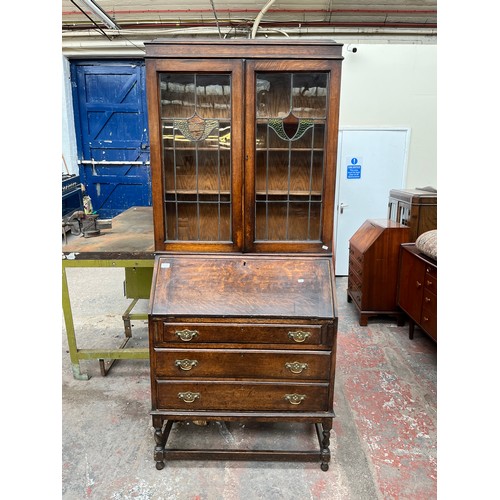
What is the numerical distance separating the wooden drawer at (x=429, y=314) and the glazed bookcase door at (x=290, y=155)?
1.30 meters

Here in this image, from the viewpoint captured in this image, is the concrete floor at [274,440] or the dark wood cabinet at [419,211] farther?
the dark wood cabinet at [419,211]

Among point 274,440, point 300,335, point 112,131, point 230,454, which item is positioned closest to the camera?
point 300,335

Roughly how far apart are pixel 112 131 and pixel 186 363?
502 cm

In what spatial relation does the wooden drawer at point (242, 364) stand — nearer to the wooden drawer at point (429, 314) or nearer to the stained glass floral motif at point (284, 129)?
the stained glass floral motif at point (284, 129)

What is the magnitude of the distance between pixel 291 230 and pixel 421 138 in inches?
125

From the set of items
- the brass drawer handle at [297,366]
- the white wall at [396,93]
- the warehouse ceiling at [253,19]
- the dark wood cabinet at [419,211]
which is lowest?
the brass drawer handle at [297,366]

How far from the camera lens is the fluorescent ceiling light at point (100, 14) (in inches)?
153

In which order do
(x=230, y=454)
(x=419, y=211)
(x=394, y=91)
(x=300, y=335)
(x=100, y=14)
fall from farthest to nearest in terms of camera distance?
(x=394, y=91)
(x=100, y=14)
(x=419, y=211)
(x=230, y=454)
(x=300, y=335)

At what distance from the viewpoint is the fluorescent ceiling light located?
153 inches

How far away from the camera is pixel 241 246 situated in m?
2.09

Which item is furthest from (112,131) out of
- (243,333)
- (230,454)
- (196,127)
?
(230,454)

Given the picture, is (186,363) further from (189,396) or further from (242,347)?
(242,347)

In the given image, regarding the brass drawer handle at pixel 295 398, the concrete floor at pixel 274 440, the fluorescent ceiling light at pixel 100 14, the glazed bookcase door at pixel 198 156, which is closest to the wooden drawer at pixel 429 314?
the concrete floor at pixel 274 440

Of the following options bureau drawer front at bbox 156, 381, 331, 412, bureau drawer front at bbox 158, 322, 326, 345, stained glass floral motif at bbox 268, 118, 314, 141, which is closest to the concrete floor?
bureau drawer front at bbox 156, 381, 331, 412
